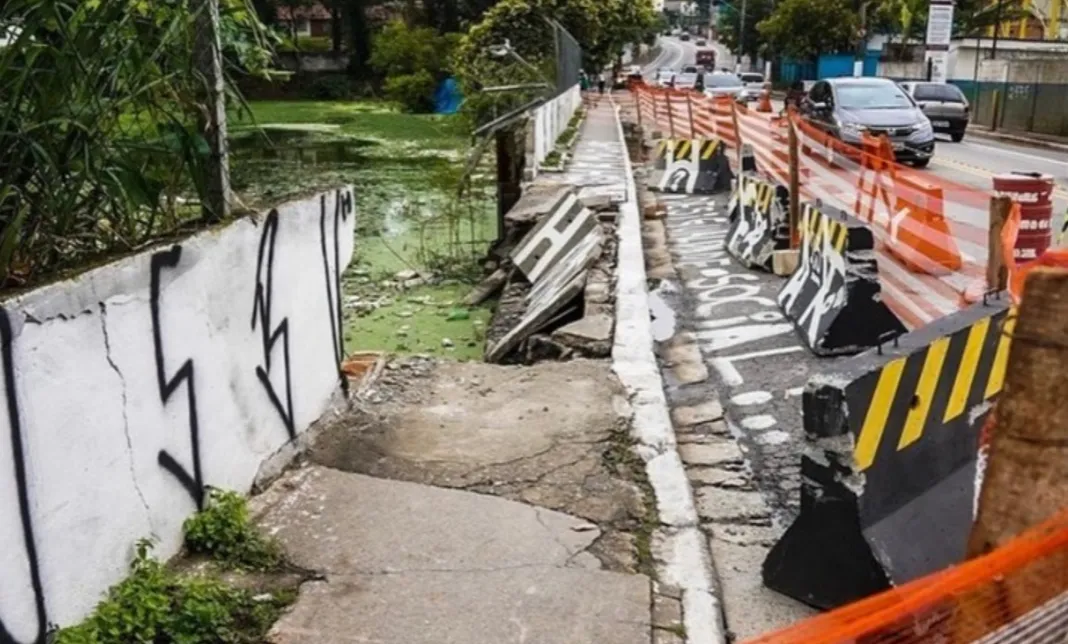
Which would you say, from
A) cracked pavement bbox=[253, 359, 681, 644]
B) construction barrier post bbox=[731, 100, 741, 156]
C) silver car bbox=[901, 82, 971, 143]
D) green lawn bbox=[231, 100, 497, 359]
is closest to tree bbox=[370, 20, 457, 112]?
green lawn bbox=[231, 100, 497, 359]

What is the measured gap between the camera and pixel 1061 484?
2186 millimetres

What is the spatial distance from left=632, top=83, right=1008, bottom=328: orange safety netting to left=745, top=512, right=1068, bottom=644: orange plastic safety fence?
5.38m

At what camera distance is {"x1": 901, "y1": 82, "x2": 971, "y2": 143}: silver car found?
2759 centimetres

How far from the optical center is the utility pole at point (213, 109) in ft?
13.9

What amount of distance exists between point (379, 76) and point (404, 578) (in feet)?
190

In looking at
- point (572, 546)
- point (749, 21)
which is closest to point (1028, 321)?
point (572, 546)

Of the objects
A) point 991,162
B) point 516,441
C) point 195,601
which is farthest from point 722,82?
point 195,601

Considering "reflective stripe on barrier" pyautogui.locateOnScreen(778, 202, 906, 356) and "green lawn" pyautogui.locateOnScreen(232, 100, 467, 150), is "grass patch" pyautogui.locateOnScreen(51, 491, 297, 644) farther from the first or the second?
"green lawn" pyautogui.locateOnScreen(232, 100, 467, 150)

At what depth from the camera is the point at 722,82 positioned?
146 ft

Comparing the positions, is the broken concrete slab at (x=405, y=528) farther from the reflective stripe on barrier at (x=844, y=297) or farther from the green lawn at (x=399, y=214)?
the reflective stripe on barrier at (x=844, y=297)

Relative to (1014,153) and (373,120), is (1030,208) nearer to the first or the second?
(1014,153)

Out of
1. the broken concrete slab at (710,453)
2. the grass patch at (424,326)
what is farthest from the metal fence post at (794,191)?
the broken concrete slab at (710,453)

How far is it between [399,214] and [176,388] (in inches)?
551

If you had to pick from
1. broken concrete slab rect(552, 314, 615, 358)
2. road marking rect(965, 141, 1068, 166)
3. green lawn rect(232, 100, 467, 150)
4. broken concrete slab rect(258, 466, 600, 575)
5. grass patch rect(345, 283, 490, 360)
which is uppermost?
broken concrete slab rect(258, 466, 600, 575)
